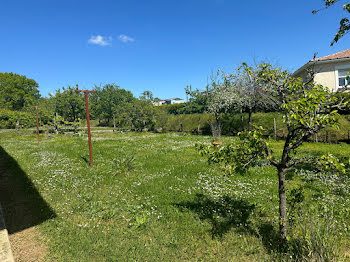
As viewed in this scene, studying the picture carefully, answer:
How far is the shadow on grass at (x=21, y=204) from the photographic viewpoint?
4.60 meters

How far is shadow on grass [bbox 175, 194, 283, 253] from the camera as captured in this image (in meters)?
3.72

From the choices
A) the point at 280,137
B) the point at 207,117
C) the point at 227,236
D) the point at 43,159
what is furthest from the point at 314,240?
the point at 207,117

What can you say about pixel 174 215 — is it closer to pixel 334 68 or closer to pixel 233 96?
pixel 233 96

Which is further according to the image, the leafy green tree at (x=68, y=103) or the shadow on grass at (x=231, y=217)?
the leafy green tree at (x=68, y=103)

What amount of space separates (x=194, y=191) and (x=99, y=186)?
3359mm

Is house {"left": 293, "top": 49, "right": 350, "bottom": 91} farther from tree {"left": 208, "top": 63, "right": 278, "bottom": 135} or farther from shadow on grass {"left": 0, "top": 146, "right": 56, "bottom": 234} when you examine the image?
shadow on grass {"left": 0, "top": 146, "right": 56, "bottom": 234}

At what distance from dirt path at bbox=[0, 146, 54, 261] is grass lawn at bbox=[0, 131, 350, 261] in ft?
0.57

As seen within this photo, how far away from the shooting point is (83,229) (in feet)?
13.8

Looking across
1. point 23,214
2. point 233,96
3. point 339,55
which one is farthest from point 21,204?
point 339,55

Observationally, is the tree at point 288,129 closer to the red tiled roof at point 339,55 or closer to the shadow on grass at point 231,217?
the shadow on grass at point 231,217

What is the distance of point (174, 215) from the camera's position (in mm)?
4562

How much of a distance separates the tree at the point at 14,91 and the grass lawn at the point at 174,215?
5450 centimetres

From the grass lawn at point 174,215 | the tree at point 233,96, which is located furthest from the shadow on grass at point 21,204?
the tree at point 233,96

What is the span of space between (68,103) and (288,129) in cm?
3210
